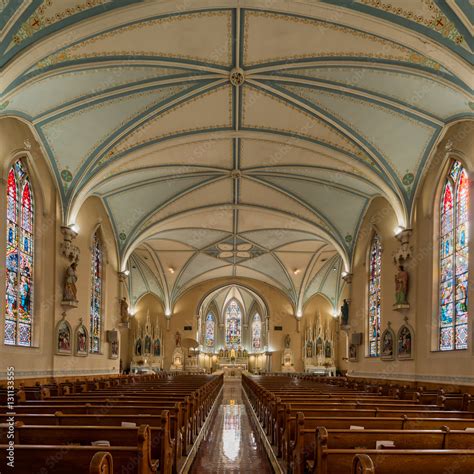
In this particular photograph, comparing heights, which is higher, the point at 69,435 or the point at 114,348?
the point at 69,435

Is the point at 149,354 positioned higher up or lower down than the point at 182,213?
lower down

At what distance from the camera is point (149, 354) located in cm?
4094

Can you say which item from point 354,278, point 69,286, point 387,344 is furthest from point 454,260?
point 69,286

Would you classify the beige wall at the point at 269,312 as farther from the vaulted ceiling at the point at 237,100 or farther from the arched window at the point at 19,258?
the arched window at the point at 19,258

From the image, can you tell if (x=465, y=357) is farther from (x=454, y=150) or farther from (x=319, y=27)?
(x=319, y=27)

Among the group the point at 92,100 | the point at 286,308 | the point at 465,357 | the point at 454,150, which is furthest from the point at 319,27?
the point at 286,308

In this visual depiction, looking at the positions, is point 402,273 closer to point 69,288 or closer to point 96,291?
point 69,288

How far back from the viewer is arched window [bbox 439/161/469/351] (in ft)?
49.8

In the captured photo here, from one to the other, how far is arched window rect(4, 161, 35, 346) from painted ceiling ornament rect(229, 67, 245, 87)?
7284 millimetres

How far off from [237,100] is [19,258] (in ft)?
28.3

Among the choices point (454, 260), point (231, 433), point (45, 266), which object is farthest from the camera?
point (45, 266)

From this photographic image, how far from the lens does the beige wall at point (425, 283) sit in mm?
15133

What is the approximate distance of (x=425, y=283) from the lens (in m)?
17.6

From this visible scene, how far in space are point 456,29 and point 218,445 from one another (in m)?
9.93
